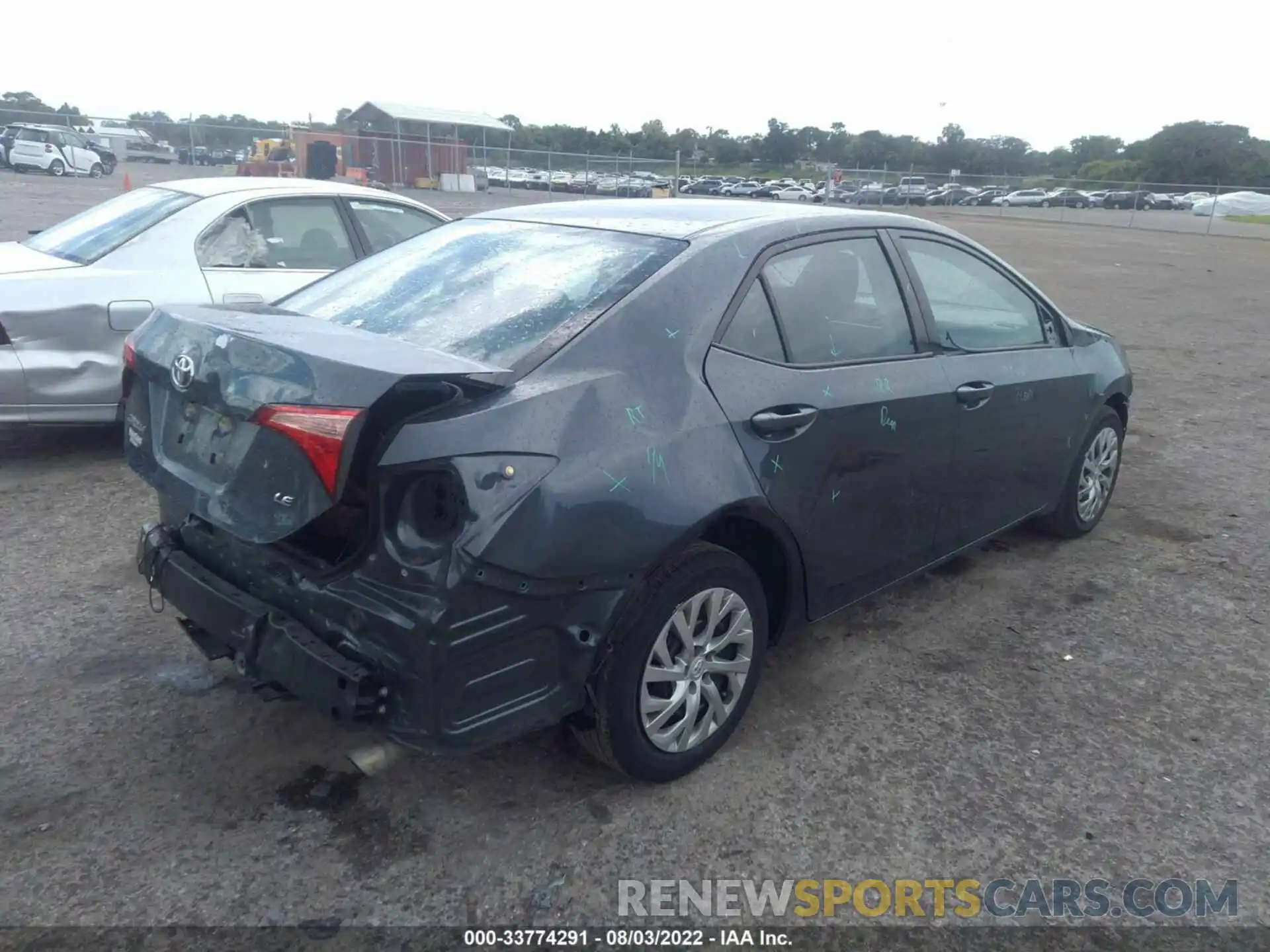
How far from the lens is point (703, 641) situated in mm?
3010

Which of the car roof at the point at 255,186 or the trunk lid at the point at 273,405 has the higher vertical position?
the car roof at the point at 255,186

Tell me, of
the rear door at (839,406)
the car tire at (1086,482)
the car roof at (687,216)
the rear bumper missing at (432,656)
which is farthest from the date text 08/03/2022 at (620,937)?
the car tire at (1086,482)

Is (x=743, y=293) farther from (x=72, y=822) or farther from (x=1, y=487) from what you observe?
(x=1, y=487)

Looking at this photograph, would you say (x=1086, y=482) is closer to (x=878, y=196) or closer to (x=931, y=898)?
(x=931, y=898)

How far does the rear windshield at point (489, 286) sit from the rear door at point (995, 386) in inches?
52.0

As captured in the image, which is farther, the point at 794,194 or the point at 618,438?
the point at 794,194

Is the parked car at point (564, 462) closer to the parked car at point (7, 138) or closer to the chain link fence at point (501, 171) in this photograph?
the chain link fence at point (501, 171)

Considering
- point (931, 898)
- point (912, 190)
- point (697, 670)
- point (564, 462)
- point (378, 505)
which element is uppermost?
point (912, 190)

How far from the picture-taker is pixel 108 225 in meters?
5.86

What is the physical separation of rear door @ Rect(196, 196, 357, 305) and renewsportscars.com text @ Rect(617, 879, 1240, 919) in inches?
169

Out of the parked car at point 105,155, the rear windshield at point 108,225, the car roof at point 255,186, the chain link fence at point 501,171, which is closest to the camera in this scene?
the rear windshield at point 108,225

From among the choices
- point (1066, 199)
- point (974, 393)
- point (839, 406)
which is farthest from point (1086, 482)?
point (1066, 199)

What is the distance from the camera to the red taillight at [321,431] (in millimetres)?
2391

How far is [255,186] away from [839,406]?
14.5 ft
